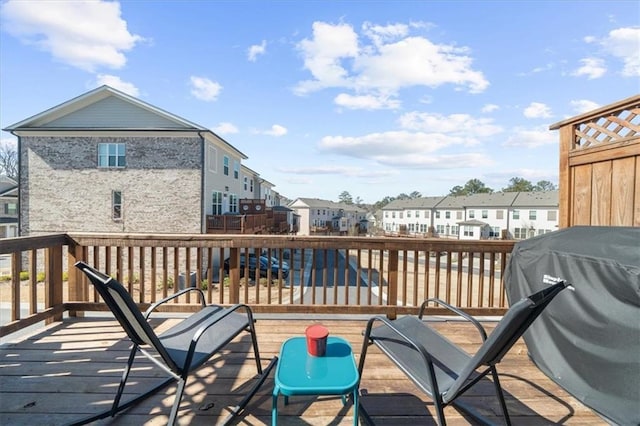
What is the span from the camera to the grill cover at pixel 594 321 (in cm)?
160

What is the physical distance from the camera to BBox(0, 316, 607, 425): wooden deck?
5.50ft

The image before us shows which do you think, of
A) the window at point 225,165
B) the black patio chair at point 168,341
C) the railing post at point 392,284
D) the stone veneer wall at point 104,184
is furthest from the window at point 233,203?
the black patio chair at point 168,341

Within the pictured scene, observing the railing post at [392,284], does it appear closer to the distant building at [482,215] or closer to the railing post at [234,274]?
the railing post at [234,274]

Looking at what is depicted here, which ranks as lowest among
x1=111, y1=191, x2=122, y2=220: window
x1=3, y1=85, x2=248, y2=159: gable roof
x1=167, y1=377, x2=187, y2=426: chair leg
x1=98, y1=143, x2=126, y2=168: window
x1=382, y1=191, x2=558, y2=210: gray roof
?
x1=167, y1=377, x2=187, y2=426: chair leg

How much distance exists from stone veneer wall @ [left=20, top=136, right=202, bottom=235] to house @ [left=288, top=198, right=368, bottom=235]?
1953cm

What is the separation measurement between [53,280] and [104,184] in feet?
44.0

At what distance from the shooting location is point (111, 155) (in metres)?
13.8

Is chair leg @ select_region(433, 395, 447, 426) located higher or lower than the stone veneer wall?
lower

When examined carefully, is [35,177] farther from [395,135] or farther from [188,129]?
[395,135]

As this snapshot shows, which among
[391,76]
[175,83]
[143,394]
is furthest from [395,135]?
[143,394]

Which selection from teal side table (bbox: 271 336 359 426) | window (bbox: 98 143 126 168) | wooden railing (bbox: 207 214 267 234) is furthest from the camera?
wooden railing (bbox: 207 214 267 234)

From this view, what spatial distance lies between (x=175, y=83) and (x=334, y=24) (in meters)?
A: 6.23

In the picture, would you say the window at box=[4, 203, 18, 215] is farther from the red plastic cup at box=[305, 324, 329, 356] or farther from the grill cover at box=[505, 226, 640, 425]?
the grill cover at box=[505, 226, 640, 425]

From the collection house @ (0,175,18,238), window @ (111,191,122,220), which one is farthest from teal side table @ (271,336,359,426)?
house @ (0,175,18,238)
